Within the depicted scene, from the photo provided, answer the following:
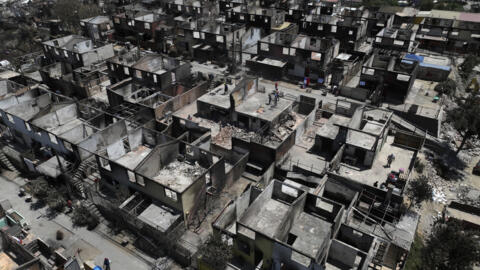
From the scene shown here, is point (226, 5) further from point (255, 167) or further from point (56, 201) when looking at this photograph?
point (56, 201)

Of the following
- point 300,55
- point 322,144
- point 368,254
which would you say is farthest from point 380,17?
point 368,254

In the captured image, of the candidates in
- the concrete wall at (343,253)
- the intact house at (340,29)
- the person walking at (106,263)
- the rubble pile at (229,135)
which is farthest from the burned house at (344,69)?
the person walking at (106,263)

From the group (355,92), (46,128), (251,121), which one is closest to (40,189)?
(46,128)

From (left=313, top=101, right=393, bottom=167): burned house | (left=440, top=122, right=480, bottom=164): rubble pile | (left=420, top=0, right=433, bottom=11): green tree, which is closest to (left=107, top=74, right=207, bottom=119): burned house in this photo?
(left=313, top=101, right=393, bottom=167): burned house

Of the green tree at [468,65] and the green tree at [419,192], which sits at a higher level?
the green tree at [468,65]

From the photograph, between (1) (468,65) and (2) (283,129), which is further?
(1) (468,65)

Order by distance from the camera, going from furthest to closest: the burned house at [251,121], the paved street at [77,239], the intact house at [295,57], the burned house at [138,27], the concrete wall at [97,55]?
the burned house at [138,27] < the concrete wall at [97,55] < the intact house at [295,57] < the burned house at [251,121] < the paved street at [77,239]

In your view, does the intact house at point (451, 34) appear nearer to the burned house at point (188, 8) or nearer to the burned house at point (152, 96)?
the burned house at point (188, 8)
